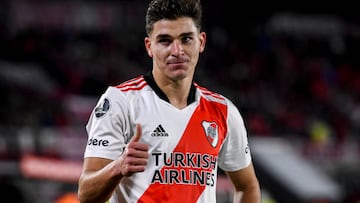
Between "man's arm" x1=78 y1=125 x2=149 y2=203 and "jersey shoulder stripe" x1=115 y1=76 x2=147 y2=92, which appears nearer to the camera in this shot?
"man's arm" x1=78 y1=125 x2=149 y2=203

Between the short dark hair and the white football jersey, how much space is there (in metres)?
0.33

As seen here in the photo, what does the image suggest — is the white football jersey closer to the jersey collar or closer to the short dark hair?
the jersey collar

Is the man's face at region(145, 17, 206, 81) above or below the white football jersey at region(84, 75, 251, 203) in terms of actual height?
above

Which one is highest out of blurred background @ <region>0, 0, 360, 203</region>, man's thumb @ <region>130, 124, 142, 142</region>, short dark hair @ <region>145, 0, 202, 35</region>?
short dark hair @ <region>145, 0, 202, 35</region>

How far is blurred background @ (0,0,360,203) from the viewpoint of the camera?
10320mm

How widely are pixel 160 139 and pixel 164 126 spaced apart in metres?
0.08

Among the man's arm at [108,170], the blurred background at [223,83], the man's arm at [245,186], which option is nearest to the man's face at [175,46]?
the man's arm at [108,170]

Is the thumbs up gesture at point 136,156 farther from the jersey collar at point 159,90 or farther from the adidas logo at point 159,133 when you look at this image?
the jersey collar at point 159,90

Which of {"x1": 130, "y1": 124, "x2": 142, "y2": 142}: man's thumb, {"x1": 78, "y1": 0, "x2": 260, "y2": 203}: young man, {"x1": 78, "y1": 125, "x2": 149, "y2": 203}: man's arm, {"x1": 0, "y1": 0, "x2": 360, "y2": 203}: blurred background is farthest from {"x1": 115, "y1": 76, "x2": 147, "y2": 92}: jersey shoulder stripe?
{"x1": 0, "y1": 0, "x2": 360, "y2": 203}: blurred background

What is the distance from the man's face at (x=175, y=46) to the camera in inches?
143

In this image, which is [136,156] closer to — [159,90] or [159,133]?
[159,133]

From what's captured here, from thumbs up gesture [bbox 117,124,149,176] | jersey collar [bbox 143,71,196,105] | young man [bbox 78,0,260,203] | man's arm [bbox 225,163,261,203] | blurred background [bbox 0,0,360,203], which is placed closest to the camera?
thumbs up gesture [bbox 117,124,149,176]

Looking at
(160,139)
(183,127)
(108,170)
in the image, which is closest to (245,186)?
(183,127)

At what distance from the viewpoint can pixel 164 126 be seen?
365cm
